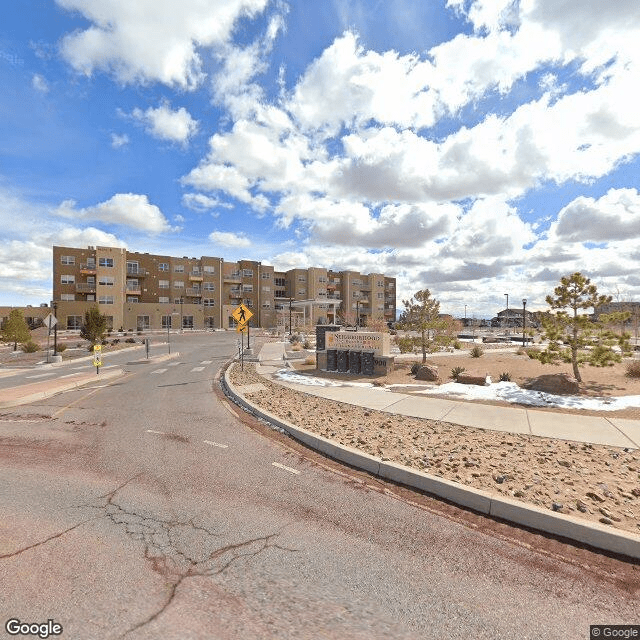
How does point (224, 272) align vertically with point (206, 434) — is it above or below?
above

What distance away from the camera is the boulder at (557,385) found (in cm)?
1211

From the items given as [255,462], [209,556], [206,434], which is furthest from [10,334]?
[209,556]

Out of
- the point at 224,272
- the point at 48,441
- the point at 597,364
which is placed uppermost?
the point at 224,272

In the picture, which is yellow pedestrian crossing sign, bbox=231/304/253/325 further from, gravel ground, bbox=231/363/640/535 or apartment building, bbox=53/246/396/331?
apartment building, bbox=53/246/396/331

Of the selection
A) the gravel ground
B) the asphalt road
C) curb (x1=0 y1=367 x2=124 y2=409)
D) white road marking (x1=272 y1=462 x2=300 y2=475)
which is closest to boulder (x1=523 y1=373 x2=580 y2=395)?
the gravel ground

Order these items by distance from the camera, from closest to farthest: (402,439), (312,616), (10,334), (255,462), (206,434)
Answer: (312,616), (255,462), (402,439), (206,434), (10,334)

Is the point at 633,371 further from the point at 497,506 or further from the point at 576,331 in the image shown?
the point at 497,506

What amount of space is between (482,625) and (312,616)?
134 centimetres

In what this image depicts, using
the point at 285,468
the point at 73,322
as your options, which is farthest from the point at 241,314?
the point at 73,322

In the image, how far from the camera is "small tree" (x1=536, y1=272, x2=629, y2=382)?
509 inches

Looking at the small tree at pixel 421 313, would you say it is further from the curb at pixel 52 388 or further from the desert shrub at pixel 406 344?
the curb at pixel 52 388

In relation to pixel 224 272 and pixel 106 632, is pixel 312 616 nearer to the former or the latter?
pixel 106 632

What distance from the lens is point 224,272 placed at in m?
74.0

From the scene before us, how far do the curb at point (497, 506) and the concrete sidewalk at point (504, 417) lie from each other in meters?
3.56
